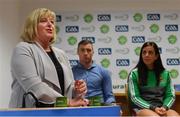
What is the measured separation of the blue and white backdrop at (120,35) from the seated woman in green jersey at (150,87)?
1641 mm

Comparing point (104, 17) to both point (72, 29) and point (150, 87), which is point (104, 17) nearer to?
point (72, 29)

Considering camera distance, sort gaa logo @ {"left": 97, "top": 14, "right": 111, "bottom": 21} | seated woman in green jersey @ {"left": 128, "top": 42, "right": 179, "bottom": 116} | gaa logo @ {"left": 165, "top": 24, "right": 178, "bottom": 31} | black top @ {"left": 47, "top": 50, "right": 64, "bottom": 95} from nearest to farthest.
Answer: black top @ {"left": 47, "top": 50, "right": 64, "bottom": 95}, seated woman in green jersey @ {"left": 128, "top": 42, "right": 179, "bottom": 116}, gaa logo @ {"left": 165, "top": 24, "right": 178, "bottom": 31}, gaa logo @ {"left": 97, "top": 14, "right": 111, "bottom": 21}

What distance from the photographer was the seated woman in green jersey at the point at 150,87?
12.2ft

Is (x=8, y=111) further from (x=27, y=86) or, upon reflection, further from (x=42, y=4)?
(x=42, y=4)

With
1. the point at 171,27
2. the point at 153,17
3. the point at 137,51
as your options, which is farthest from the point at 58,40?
the point at 171,27

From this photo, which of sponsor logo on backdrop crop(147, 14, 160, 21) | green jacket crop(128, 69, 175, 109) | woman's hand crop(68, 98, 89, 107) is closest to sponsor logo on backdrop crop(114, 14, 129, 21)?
sponsor logo on backdrop crop(147, 14, 160, 21)

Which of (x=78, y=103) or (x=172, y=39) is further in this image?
(x=172, y=39)

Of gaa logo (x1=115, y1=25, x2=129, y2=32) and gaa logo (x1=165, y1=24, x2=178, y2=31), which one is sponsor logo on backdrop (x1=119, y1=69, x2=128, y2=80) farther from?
gaa logo (x1=165, y1=24, x2=178, y2=31)

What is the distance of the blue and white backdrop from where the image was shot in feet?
18.4

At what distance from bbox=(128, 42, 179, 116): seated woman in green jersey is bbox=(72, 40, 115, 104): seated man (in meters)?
0.40

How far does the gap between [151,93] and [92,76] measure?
2.63ft

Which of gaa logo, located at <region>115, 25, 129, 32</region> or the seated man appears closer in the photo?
the seated man

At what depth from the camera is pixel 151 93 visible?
12.4 feet

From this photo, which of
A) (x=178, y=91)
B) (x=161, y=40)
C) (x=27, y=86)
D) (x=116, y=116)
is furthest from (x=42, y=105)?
(x=161, y=40)
